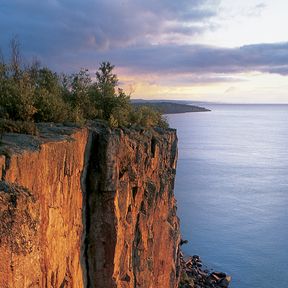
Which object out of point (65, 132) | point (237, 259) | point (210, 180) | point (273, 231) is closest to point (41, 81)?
point (65, 132)

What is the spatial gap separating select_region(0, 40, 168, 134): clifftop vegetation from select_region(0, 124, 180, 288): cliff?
2.40ft

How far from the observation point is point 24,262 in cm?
540

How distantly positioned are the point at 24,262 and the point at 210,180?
55.8 metres

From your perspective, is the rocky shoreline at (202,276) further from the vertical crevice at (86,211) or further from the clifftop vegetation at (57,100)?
the vertical crevice at (86,211)

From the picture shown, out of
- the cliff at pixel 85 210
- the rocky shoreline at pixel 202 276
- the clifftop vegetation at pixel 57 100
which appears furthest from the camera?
the rocky shoreline at pixel 202 276

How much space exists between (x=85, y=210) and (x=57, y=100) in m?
3.44

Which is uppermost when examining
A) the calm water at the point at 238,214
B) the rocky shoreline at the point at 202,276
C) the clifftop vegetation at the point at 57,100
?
the clifftop vegetation at the point at 57,100

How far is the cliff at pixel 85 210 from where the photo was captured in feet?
18.1

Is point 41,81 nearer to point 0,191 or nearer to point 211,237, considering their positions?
point 0,191

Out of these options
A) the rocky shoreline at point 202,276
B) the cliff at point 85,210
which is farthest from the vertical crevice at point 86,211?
the rocky shoreline at point 202,276

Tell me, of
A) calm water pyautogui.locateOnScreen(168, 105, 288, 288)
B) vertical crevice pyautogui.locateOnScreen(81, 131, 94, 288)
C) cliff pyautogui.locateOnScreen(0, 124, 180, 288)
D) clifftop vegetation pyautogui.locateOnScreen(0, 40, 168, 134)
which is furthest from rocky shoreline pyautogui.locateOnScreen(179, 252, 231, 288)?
vertical crevice pyautogui.locateOnScreen(81, 131, 94, 288)

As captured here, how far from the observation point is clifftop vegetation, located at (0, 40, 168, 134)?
11.1 meters

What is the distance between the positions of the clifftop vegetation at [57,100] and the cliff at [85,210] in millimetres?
732

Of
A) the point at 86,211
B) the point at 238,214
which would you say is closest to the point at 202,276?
the point at 238,214
